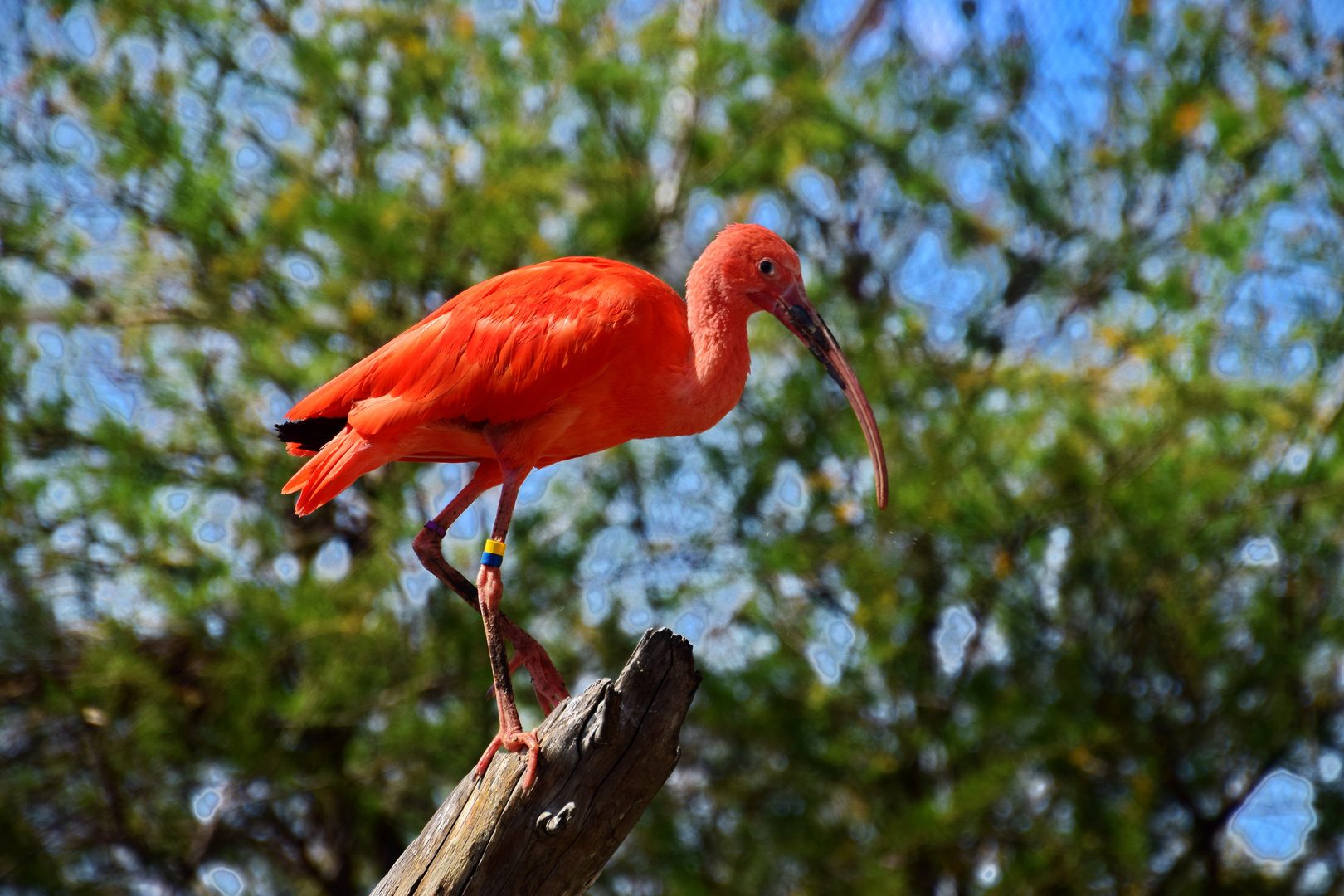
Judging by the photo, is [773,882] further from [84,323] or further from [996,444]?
[84,323]

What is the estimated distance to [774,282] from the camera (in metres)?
3.34

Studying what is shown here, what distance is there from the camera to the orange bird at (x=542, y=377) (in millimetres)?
3039

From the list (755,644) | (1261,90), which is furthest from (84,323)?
(1261,90)

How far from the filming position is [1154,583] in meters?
6.81

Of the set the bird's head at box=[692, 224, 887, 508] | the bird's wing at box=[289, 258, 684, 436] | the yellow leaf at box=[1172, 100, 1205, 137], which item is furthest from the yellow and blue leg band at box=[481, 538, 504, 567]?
the yellow leaf at box=[1172, 100, 1205, 137]

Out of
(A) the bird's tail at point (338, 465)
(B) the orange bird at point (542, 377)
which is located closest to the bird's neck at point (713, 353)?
(B) the orange bird at point (542, 377)

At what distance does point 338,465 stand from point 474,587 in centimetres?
54

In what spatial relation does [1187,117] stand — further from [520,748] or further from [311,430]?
[520,748]

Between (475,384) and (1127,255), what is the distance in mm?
5075

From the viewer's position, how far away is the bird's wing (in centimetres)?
302

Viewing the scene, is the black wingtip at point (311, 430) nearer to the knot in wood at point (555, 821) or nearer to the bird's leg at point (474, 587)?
the bird's leg at point (474, 587)

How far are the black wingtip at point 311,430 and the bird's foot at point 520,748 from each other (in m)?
1.13

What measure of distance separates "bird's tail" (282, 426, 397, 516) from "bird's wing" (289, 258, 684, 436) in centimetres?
6

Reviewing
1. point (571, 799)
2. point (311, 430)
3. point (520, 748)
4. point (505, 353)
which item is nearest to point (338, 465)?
point (311, 430)
